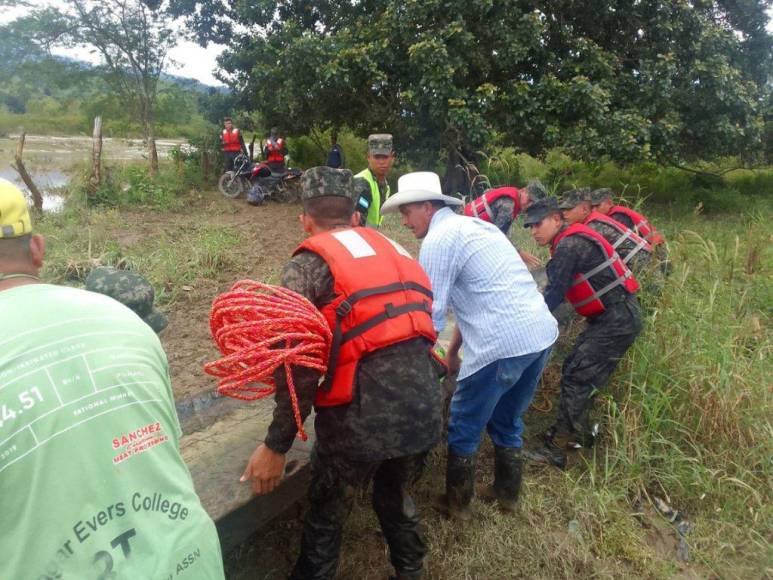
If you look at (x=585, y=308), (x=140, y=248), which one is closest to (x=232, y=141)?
(x=140, y=248)

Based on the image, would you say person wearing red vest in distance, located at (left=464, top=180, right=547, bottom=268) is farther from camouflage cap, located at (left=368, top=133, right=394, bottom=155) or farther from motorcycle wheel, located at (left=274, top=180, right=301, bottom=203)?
motorcycle wheel, located at (left=274, top=180, right=301, bottom=203)

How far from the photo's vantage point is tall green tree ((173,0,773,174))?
8.00 m

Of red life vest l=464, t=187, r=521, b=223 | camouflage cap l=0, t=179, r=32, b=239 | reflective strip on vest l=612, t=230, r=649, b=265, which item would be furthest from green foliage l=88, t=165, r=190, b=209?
camouflage cap l=0, t=179, r=32, b=239

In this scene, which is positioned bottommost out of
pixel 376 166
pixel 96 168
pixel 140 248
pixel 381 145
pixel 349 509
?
pixel 140 248

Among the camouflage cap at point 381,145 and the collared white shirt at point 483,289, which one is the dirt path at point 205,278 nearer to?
the collared white shirt at point 483,289

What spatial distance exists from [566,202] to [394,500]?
117 inches

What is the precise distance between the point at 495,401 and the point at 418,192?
1015 millimetres

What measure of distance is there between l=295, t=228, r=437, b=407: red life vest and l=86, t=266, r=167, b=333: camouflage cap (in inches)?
105

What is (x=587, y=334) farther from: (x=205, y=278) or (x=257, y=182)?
(x=257, y=182)

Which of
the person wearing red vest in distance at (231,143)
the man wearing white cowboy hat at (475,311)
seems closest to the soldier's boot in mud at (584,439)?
the man wearing white cowboy hat at (475,311)

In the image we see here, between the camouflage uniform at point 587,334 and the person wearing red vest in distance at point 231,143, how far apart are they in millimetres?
Result: 9119

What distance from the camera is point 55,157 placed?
1917 centimetres

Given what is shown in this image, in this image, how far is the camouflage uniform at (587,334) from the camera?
129 inches

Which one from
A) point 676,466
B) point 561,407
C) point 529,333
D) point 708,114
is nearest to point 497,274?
point 529,333
